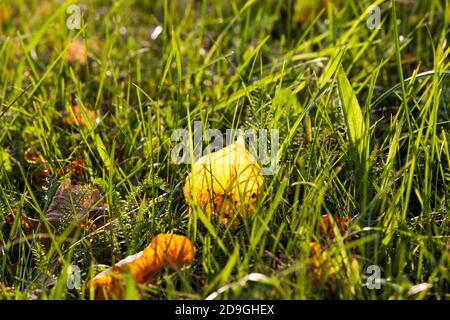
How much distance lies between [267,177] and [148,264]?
1.11 ft

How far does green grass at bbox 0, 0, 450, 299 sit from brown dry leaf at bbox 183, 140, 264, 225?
4 cm

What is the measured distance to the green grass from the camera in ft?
4.19

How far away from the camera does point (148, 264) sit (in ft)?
4.33

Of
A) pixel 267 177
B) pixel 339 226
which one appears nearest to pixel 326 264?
pixel 339 226

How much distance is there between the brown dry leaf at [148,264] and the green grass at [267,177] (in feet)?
0.09

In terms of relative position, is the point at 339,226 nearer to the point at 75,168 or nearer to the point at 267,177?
the point at 267,177

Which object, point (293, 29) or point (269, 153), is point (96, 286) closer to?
point (269, 153)

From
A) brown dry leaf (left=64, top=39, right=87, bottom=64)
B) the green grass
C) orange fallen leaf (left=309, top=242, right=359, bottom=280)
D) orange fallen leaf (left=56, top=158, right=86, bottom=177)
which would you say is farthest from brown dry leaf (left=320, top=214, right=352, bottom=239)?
brown dry leaf (left=64, top=39, right=87, bottom=64)

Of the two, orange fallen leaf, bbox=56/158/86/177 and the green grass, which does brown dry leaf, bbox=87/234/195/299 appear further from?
orange fallen leaf, bbox=56/158/86/177

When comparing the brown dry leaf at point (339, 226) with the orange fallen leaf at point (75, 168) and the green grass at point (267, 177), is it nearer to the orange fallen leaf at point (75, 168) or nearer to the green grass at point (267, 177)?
the green grass at point (267, 177)

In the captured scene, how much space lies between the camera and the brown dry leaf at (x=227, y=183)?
4.71 ft

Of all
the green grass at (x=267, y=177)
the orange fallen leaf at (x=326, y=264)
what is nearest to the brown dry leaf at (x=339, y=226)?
the green grass at (x=267, y=177)

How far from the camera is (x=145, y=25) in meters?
2.67

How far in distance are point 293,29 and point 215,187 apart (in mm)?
1219
